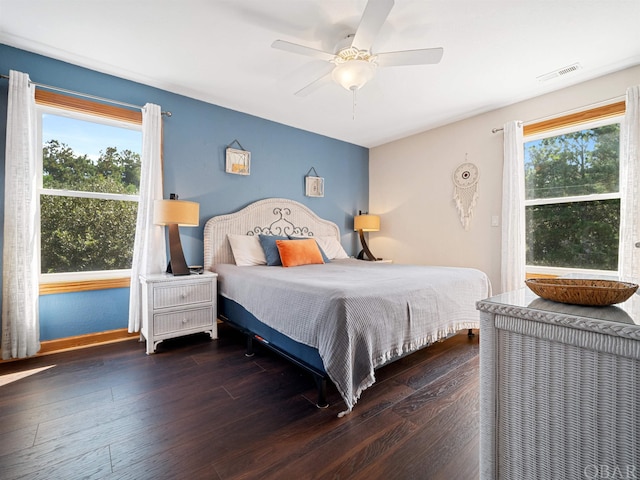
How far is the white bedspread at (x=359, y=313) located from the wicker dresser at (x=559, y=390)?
32.7 inches

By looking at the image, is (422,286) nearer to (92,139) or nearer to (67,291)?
(67,291)

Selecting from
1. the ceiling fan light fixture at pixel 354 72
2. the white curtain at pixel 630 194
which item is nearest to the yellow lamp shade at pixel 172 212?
the ceiling fan light fixture at pixel 354 72

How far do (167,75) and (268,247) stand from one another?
2.01 meters

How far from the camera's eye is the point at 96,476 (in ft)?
4.04

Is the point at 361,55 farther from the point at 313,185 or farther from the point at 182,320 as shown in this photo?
the point at 182,320

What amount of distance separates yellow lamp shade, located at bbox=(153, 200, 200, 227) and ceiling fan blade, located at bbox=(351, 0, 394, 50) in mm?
2005

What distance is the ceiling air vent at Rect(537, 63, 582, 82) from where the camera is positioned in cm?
266

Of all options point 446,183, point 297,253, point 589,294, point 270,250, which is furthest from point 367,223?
point 589,294

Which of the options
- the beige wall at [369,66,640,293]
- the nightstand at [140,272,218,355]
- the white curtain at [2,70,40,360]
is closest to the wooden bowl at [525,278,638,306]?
the nightstand at [140,272,218,355]

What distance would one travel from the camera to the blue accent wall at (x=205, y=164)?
257 centimetres

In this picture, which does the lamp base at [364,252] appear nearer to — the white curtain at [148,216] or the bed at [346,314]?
the bed at [346,314]

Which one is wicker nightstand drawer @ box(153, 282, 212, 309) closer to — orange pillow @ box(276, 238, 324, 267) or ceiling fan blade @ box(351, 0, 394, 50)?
orange pillow @ box(276, 238, 324, 267)

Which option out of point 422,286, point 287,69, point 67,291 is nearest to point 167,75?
point 287,69

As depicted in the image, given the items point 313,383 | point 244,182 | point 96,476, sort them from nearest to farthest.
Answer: point 96,476 < point 313,383 < point 244,182
